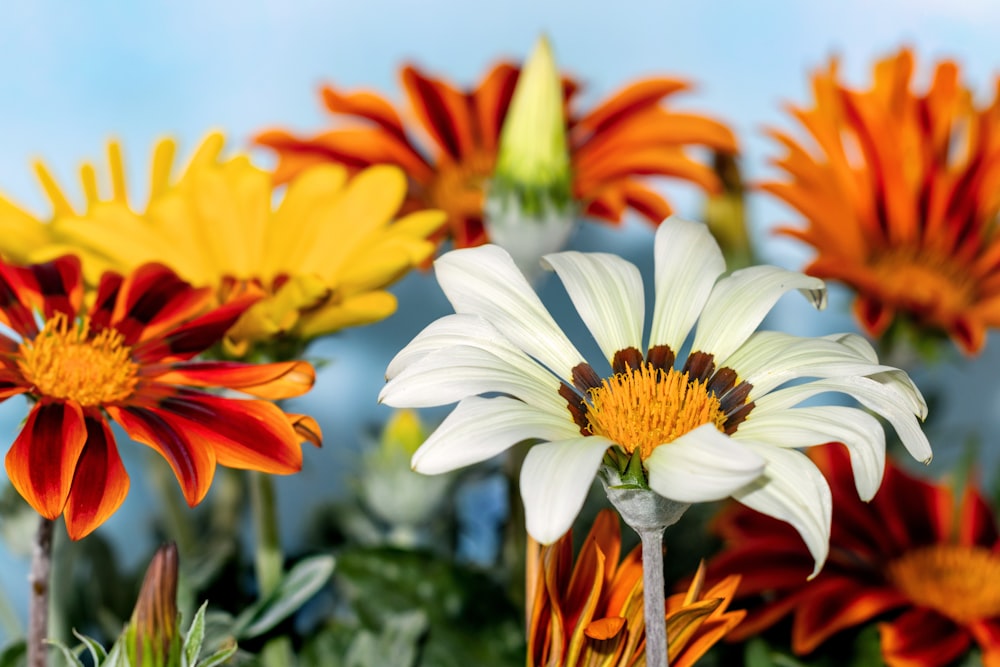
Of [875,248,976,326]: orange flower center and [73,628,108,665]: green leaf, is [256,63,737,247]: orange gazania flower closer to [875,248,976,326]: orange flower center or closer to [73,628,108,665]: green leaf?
[875,248,976,326]: orange flower center

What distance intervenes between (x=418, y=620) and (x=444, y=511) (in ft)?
0.60

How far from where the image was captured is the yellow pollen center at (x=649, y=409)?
285 millimetres

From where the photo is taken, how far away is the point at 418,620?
421 mm

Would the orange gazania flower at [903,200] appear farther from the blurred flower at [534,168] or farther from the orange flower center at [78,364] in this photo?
the orange flower center at [78,364]

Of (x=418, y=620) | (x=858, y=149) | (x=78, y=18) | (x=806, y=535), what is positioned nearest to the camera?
(x=806, y=535)

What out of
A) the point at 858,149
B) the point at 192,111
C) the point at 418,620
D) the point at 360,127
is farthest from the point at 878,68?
the point at 192,111

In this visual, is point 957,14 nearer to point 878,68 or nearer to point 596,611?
point 878,68

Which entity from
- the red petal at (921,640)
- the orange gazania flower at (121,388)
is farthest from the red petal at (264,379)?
the red petal at (921,640)

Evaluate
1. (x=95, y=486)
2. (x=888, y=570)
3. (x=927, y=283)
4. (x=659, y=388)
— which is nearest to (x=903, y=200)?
(x=927, y=283)

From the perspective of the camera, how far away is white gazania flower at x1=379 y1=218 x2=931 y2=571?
246mm

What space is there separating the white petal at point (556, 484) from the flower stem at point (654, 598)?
30 mm

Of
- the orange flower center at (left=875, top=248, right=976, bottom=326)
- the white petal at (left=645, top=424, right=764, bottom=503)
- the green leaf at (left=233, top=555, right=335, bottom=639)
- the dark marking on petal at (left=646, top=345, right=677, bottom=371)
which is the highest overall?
the white petal at (left=645, top=424, right=764, bottom=503)

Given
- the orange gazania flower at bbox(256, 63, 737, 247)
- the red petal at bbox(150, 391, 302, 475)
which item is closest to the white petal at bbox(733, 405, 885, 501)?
the red petal at bbox(150, 391, 302, 475)

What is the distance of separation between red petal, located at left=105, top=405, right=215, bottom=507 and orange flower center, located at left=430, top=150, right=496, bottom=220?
0.27m
